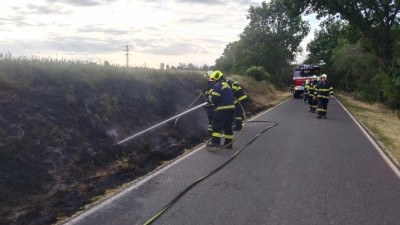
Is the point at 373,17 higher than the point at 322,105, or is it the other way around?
the point at 373,17

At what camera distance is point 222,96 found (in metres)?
9.85

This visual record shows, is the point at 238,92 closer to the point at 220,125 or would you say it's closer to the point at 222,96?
the point at 222,96

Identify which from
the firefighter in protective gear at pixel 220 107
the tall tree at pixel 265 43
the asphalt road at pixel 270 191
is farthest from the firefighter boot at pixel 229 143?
the tall tree at pixel 265 43

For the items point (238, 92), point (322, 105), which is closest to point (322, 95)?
point (322, 105)

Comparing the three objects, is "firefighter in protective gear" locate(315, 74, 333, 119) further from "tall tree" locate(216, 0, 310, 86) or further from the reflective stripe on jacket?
"tall tree" locate(216, 0, 310, 86)

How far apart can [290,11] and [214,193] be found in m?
25.7

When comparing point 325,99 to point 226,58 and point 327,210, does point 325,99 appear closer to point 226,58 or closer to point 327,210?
point 327,210

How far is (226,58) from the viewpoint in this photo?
61.7m

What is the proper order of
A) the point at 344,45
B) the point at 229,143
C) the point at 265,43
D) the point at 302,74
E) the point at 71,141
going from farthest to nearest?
the point at 265,43 → the point at 344,45 → the point at 302,74 → the point at 229,143 → the point at 71,141

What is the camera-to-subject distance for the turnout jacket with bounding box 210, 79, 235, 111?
32.2ft

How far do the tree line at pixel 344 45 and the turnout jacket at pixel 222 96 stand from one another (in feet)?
49.3

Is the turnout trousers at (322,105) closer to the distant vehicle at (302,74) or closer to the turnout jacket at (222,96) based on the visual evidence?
the turnout jacket at (222,96)

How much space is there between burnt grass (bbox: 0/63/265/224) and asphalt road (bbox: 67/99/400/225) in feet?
2.94

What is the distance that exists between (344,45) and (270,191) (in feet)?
121
